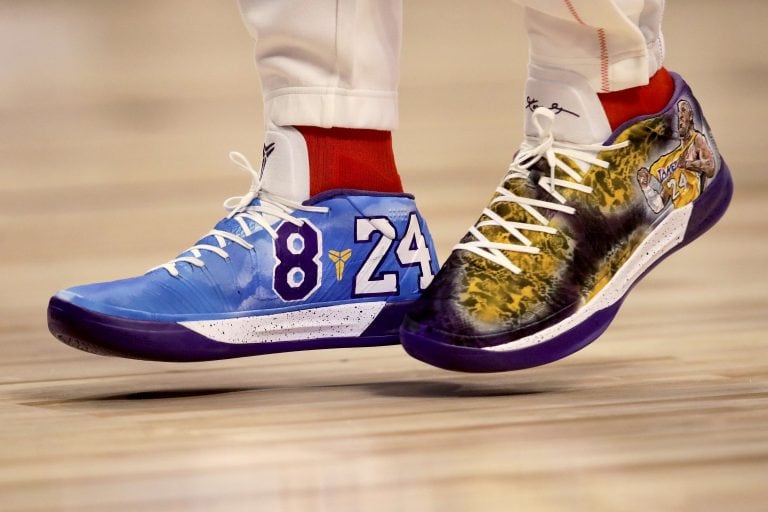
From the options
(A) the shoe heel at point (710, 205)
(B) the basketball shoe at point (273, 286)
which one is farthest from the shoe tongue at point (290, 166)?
(A) the shoe heel at point (710, 205)

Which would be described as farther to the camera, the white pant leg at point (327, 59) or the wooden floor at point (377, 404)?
the white pant leg at point (327, 59)

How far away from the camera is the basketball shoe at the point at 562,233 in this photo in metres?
0.80

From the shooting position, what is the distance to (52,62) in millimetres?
3859

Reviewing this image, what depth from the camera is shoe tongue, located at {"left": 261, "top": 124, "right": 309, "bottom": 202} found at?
88 cm

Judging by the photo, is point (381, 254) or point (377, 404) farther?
point (381, 254)

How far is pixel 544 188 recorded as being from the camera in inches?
33.0

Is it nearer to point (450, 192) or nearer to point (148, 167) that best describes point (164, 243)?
point (450, 192)

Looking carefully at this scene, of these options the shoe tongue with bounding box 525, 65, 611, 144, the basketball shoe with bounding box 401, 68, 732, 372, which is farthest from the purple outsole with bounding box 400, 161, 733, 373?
the shoe tongue with bounding box 525, 65, 611, 144

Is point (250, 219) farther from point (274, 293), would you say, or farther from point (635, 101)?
point (635, 101)

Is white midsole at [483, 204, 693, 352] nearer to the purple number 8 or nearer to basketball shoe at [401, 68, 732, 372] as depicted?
basketball shoe at [401, 68, 732, 372]

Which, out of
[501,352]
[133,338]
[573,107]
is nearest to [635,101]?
[573,107]

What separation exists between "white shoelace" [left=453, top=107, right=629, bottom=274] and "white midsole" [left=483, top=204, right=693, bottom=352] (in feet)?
0.14

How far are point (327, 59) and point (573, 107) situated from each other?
16cm
